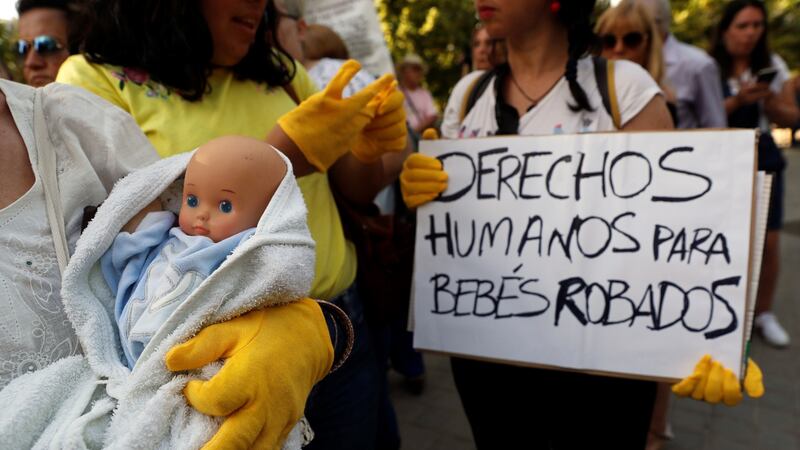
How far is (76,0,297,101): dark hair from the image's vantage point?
1.31 metres

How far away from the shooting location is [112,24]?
1.34 metres

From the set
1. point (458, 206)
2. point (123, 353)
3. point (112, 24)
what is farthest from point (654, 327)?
point (112, 24)

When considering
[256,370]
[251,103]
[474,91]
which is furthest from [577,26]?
[256,370]

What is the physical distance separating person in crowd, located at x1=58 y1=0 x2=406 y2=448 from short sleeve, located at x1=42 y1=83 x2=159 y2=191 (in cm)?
15

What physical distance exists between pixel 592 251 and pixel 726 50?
288cm

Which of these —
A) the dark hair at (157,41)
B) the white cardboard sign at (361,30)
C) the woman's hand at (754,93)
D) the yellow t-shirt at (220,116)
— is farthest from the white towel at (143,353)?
the woman's hand at (754,93)

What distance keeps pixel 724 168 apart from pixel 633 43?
4.49ft

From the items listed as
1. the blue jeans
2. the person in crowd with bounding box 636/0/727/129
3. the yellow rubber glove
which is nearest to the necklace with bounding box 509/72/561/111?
the yellow rubber glove

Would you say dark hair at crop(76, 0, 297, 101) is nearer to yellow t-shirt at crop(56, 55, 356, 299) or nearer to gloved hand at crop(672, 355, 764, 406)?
yellow t-shirt at crop(56, 55, 356, 299)

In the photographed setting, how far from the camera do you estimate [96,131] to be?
1.08 m

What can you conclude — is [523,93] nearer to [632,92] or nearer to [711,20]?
[632,92]

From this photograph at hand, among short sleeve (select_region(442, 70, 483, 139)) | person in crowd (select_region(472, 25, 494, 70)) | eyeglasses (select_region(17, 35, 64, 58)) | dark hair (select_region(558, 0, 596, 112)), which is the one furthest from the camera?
person in crowd (select_region(472, 25, 494, 70))

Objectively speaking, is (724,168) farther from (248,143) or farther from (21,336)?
(21,336)

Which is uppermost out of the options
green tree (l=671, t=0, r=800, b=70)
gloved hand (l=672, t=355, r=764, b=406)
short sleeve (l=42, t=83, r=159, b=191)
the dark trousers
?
short sleeve (l=42, t=83, r=159, b=191)
